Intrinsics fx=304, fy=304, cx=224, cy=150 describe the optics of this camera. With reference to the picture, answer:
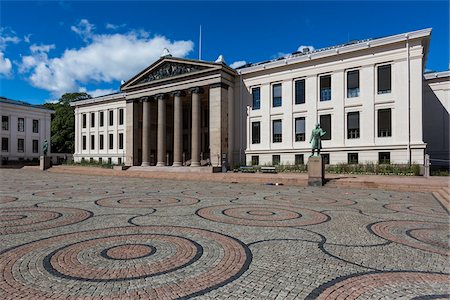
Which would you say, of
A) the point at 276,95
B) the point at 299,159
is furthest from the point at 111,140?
the point at 299,159

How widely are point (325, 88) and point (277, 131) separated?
736cm

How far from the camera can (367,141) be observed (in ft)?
103

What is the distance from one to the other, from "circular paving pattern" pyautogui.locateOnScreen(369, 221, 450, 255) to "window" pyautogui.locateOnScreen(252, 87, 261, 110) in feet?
102

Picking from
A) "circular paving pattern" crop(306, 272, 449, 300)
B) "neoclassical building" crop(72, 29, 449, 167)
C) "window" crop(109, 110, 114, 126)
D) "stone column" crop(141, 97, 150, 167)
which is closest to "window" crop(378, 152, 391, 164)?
"neoclassical building" crop(72, 29, 449, 167)

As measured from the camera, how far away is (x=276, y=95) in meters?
37.4

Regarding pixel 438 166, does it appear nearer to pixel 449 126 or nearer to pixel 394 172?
pixel 449 126

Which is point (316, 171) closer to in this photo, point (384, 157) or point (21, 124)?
point (384, 157)

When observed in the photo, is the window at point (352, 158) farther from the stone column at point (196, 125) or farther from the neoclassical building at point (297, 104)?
the stone column at point (196, 125)

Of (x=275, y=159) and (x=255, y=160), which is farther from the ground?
(x=275, y=159)

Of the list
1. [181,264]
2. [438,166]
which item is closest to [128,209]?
[181,264]

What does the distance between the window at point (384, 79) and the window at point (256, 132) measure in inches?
551

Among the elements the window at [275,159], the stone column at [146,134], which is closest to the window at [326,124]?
the window at [275,159]

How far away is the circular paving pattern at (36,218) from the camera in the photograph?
7.39 meters

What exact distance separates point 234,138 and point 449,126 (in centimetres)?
2530
